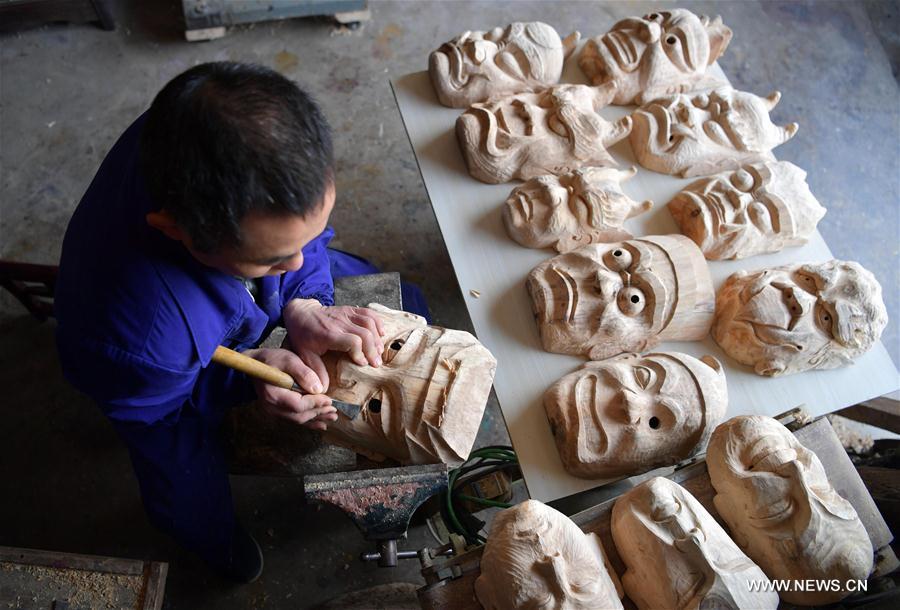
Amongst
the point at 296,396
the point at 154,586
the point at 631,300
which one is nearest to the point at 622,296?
the point at 631,300

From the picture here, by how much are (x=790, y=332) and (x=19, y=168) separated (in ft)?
12.5

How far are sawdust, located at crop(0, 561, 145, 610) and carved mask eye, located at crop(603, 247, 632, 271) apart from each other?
5.86ft

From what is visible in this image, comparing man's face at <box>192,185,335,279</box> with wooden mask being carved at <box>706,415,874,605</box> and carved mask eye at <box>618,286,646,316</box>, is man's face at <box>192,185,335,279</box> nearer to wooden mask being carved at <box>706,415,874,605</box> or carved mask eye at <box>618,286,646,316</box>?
carved mask eye at <box>618,286,646,316</box>

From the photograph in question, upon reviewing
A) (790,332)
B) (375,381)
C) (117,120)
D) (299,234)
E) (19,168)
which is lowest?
(19,168)

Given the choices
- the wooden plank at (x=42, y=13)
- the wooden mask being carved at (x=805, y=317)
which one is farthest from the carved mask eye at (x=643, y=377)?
the wooden plank at (x=42, y=13)

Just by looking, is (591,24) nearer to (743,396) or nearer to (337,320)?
(743,396)

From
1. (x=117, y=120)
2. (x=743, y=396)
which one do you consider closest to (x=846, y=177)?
(x=743, y=396)

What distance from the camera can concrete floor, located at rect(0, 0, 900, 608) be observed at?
2881mm

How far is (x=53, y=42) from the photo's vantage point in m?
3.93

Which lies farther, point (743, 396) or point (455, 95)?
point (455, 95)

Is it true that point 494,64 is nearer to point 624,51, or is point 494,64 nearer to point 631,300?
Answer: point 624,51

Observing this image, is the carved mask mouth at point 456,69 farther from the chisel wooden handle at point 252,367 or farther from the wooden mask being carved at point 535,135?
the chisel wooden handle at point 252,367

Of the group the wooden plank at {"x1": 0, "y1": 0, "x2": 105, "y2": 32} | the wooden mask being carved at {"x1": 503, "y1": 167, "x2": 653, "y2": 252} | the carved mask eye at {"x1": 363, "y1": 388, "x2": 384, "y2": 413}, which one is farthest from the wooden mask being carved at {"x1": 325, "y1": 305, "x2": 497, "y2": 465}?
the wooden plank at {"x1": 0, "y1": 0, "x2": 105, "y2": 32}

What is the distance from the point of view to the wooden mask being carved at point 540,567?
1538mm
